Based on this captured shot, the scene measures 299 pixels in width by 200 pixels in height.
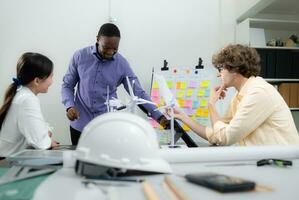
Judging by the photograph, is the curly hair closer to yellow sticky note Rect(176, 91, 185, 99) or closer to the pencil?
the pencil

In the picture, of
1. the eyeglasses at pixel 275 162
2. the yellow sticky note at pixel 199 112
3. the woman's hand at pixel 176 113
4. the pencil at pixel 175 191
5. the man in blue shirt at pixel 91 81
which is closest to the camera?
the pencil at pixel 175 191

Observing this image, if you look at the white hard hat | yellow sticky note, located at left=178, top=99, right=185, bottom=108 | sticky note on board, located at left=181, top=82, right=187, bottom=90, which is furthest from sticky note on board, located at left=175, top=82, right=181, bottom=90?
the white hard hat

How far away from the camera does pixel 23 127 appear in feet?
4.86

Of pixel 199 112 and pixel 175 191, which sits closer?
pixel 175 191

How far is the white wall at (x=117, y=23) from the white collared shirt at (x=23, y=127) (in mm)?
1795

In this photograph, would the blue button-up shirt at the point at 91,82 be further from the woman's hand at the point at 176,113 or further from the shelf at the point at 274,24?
the shelf at the point at 274,24

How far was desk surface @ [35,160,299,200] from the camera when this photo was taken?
664 millimetres

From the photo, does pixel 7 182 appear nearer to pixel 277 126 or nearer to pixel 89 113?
pixel 277 126

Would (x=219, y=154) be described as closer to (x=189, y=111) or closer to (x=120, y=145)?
(x=120, y=145)

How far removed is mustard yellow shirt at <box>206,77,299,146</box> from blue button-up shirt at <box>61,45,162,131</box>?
989 millimetres

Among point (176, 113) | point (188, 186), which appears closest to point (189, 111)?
point (176, 113)

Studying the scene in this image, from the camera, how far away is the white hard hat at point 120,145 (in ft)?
2.51

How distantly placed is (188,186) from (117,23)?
9.60ft

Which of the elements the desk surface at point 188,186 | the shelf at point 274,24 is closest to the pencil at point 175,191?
the desk surface at point 188,186
